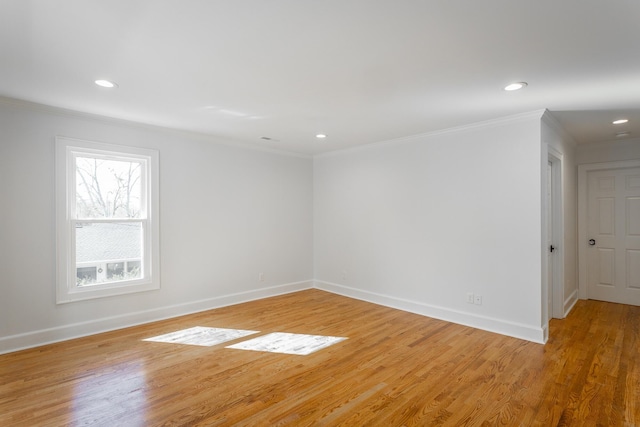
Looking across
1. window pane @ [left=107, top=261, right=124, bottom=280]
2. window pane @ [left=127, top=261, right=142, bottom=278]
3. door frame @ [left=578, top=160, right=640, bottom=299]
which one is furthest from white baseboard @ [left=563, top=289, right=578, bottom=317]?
window pane @ [left=107, top=261, right=124, bottom=280]

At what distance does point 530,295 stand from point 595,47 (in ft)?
8.18

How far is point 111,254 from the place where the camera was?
3887 millimetres

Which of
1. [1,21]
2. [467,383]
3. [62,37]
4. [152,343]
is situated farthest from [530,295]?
[1,21]

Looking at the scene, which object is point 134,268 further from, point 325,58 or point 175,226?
point 325,58

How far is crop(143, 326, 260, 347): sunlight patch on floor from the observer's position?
3.46 meters

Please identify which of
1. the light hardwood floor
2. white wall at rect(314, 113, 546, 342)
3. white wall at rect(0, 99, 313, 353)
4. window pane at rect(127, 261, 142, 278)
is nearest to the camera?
the light hardwood floor

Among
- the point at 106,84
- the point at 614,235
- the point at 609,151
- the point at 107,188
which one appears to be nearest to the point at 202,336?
the point at 107,188

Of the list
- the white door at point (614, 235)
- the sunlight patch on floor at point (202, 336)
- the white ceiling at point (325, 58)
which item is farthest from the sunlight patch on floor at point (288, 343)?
the white door at point (614, 235)

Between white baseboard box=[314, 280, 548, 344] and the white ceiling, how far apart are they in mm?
2363

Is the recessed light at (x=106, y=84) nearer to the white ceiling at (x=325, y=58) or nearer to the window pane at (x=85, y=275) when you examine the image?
the white ceiling at (x=325, y=58)

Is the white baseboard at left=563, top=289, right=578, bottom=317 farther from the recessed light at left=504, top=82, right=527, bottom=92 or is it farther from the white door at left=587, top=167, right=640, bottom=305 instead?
the recessed light at left=504, top=82, right=527, bottom=92

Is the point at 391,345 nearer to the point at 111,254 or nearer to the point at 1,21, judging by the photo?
the point at 111,254

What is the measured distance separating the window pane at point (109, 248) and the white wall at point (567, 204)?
4.82m

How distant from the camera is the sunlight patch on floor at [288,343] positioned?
326 centimetres
